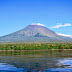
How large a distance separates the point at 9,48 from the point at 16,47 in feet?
12.8

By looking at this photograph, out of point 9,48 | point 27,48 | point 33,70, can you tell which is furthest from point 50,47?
point 33,70

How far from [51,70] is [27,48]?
80030mm

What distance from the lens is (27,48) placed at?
10712cm

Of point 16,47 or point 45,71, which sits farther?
point 16,47

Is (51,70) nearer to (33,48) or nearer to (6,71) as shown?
(6,71)

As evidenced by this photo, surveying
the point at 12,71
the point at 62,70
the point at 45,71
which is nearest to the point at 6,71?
the point at 12,71

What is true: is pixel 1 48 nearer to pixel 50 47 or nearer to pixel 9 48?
pixel 9 48

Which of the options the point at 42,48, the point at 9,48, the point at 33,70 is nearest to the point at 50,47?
the point at 42,48

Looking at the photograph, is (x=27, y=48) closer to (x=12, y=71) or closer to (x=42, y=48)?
(x=42, y=48)

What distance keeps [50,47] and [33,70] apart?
8242cm

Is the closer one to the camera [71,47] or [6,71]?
[6,71]

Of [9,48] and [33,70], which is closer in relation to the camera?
[33,70]

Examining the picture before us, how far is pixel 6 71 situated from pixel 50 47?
274 ft

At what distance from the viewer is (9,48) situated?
10794cm
